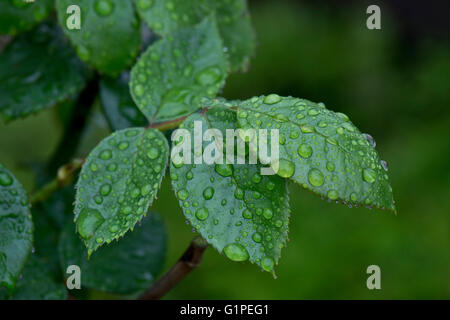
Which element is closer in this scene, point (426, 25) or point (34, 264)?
point (34, 264)

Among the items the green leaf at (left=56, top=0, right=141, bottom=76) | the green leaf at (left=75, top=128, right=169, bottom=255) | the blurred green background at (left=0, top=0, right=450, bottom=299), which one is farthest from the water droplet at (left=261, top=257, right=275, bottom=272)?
the blurred green background at (left=0, top=0, right=450, bottom=299)

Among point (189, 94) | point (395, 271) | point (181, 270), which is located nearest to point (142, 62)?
point (189, 94)

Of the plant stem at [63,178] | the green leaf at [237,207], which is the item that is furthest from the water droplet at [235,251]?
the plant stem at [63,178]

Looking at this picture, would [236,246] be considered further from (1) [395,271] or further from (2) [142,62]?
(1) [395,271]

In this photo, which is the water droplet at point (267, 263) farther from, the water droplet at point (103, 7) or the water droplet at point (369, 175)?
the water droplet at point (103, 7)

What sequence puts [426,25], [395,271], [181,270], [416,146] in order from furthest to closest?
[426,25] < [416,146] < [395,271] < [181,270]

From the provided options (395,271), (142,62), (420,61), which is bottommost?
(395,271)

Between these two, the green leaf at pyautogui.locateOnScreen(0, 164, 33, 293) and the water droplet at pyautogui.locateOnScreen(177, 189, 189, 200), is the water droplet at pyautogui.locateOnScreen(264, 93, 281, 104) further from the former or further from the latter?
the green leaf at pyautogui.locateOnScreen(0, 164, 33, 293)
